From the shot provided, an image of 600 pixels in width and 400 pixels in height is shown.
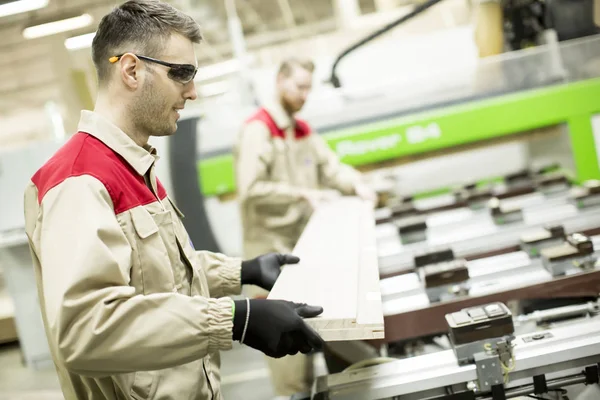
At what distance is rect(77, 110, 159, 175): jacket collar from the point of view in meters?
1.33

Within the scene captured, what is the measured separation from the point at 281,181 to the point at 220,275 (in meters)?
1.45

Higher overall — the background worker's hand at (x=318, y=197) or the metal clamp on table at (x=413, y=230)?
the background worker's hand at (x=318, y=197)

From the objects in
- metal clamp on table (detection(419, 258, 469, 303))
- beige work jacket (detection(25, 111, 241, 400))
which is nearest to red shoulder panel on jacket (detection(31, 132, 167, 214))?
beige work jacket (detection(25, 111, 241, 400))

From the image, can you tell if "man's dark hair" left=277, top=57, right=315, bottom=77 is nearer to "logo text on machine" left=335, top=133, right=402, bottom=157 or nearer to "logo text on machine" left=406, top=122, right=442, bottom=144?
"logo text on machine" left=335, top=133, right=402, bottom=157

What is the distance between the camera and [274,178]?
3219mm

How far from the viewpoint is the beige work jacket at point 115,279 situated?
3.60ft

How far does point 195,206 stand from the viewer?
13.7 feet

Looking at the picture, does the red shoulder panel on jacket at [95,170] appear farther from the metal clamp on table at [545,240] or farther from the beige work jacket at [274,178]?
the beige work jacket at [274,178]

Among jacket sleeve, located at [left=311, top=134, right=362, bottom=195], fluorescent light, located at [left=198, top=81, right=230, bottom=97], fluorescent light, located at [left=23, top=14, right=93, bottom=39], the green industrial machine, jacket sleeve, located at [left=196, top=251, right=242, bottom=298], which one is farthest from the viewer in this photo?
fluorescent light, located at [left=198, top=81, right=230, bottom=97]

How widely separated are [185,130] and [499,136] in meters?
1.99

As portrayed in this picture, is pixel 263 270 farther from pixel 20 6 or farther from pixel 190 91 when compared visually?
pixel 20 6

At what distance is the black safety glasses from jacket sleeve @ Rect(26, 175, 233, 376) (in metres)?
0.30

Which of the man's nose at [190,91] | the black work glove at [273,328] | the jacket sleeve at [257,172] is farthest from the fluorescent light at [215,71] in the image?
the black work glove at [273,328]

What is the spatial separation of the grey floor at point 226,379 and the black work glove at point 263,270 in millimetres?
1708
